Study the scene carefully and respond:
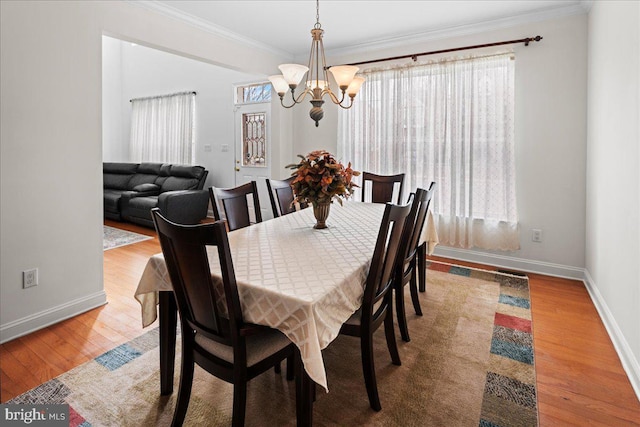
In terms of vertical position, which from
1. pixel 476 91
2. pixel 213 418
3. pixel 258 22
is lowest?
pixel 213 418

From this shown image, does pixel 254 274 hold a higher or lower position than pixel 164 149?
lower

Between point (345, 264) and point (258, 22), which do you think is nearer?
point (345, 264)

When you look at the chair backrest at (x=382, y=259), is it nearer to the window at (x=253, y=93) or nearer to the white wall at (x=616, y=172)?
the white wall at (x=616, y=172)

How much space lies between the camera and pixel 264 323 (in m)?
1.32

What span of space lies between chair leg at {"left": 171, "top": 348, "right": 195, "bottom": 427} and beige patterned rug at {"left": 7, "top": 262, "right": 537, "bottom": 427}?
0.12 m

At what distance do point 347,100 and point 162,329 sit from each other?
3739 millimetres

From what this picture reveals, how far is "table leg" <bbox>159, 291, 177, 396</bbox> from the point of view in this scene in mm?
1701

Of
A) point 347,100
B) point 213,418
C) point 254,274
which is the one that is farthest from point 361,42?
point 213,418

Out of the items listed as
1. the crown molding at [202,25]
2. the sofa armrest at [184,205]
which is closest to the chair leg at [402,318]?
the crown molding at [202,25]

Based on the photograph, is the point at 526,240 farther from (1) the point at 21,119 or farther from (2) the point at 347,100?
(1) the point at 21,119

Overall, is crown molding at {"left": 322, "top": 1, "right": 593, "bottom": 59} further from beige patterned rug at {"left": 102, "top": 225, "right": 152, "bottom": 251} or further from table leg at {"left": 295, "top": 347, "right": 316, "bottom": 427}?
table leg at {"left": 295, "top": 347, "right": 316, "bottom": 427}

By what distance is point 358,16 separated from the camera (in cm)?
361

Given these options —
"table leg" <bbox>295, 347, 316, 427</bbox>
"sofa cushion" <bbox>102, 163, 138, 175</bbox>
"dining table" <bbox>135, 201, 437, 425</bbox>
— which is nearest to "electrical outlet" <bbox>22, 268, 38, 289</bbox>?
"dining table" <bbox>135, 201, 437, 425</bbox>

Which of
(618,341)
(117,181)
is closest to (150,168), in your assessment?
(117,181)
